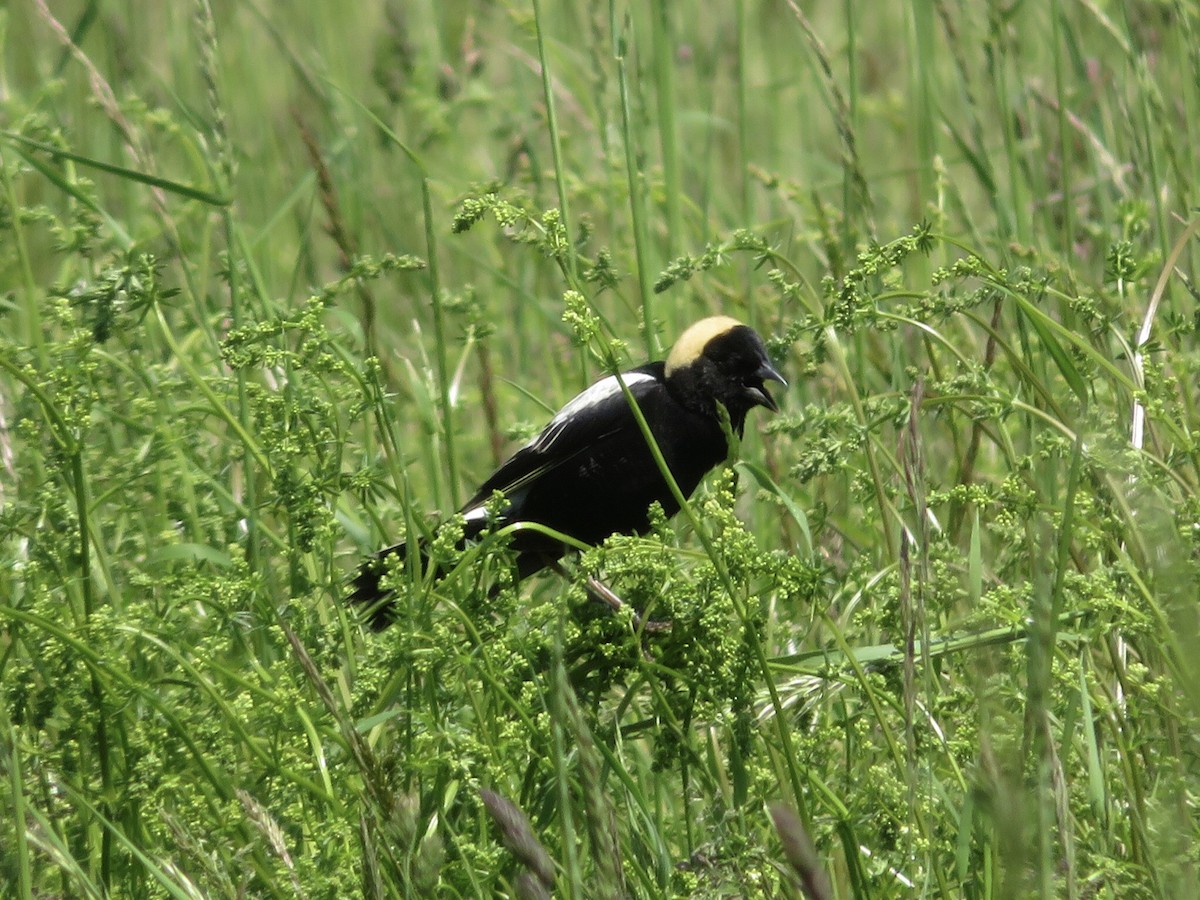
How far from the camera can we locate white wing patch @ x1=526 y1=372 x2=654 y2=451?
3.12 meters

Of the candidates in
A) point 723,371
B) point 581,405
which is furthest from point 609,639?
point 723,371

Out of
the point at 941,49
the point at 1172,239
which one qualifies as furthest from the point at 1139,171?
the point at 941,49

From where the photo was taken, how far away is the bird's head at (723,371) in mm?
3287

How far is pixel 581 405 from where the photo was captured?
314cm

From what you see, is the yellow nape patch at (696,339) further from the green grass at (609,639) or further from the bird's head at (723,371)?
the green grass at (609,639)

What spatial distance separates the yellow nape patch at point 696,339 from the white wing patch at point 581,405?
7 centimetres

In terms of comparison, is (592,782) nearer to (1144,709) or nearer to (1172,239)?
(1144,709)

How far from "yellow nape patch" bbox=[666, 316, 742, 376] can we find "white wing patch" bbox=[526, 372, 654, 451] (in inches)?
2.8

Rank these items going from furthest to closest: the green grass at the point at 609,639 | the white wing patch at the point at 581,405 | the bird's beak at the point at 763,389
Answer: the bird's beak at the point at 763,389
the white wing patch at the point at 581,405
the green grass at the point at 609,639

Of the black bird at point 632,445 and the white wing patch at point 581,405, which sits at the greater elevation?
the white wing patch at point 581,405

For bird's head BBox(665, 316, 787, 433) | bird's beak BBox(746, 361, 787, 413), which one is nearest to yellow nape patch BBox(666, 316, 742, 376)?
bird's head BBox(665, 316, 787, 433)

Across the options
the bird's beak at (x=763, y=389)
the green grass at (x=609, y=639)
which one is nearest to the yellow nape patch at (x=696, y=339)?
the bird's beak at (x=763, y=389)

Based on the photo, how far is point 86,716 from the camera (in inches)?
79.7

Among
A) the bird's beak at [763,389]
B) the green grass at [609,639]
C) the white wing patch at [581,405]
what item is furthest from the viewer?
the bird's beak at [763,389]
